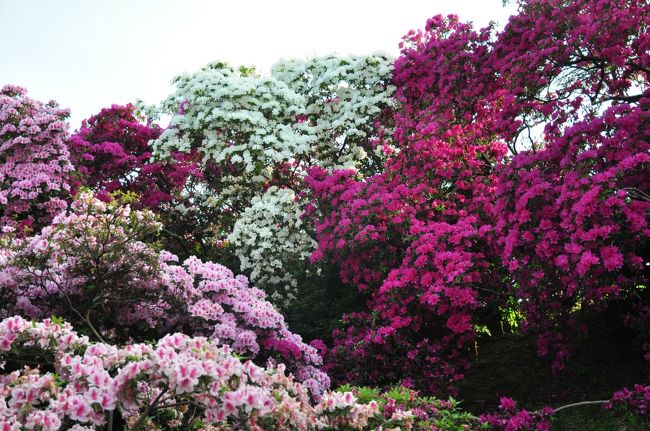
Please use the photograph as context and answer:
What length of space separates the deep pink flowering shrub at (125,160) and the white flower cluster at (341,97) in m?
2.54

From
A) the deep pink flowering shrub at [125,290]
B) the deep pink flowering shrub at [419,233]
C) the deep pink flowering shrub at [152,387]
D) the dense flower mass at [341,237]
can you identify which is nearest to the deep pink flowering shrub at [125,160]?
the dense flower mass at [341,237]

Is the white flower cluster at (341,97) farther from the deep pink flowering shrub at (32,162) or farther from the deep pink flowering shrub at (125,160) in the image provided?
the deep pink flowering shrub at (32,162)

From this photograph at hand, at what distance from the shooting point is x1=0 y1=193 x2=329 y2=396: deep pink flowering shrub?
5.58 m

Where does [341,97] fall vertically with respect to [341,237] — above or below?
above

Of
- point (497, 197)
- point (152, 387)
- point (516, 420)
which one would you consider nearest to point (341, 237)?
point (497, 197)

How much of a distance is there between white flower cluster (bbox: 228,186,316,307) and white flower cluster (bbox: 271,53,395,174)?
5.07ft

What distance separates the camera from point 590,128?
546 centimetres

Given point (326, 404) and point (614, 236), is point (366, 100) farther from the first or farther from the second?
point (326, 404)

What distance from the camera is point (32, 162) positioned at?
31.9 ft

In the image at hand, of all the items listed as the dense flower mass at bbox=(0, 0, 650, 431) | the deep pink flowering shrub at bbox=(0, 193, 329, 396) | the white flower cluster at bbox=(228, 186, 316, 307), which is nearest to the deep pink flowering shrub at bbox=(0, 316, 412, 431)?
the dense flower mass at bbox=(0, 0, 650, 431)

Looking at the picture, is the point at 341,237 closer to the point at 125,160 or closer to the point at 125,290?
the point at 125,290

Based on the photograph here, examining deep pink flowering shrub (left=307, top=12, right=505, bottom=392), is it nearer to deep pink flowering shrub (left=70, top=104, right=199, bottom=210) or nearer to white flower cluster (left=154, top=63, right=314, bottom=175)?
white flower cluster (left=154, top=63, right=314, bottom=175)

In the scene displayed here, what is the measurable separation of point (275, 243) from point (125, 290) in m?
3.19

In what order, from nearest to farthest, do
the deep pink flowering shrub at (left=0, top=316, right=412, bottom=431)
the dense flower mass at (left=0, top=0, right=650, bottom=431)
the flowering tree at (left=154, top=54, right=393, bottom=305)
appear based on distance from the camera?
Answer: the deep pink flowering shrub at (left=0, top=316, right=412, bottom=431) < the dense flower mass at (left=0, top=0, right=650, bottom=431) < the flowering tree at (left=154, top=54, right=393, bottom=305)
